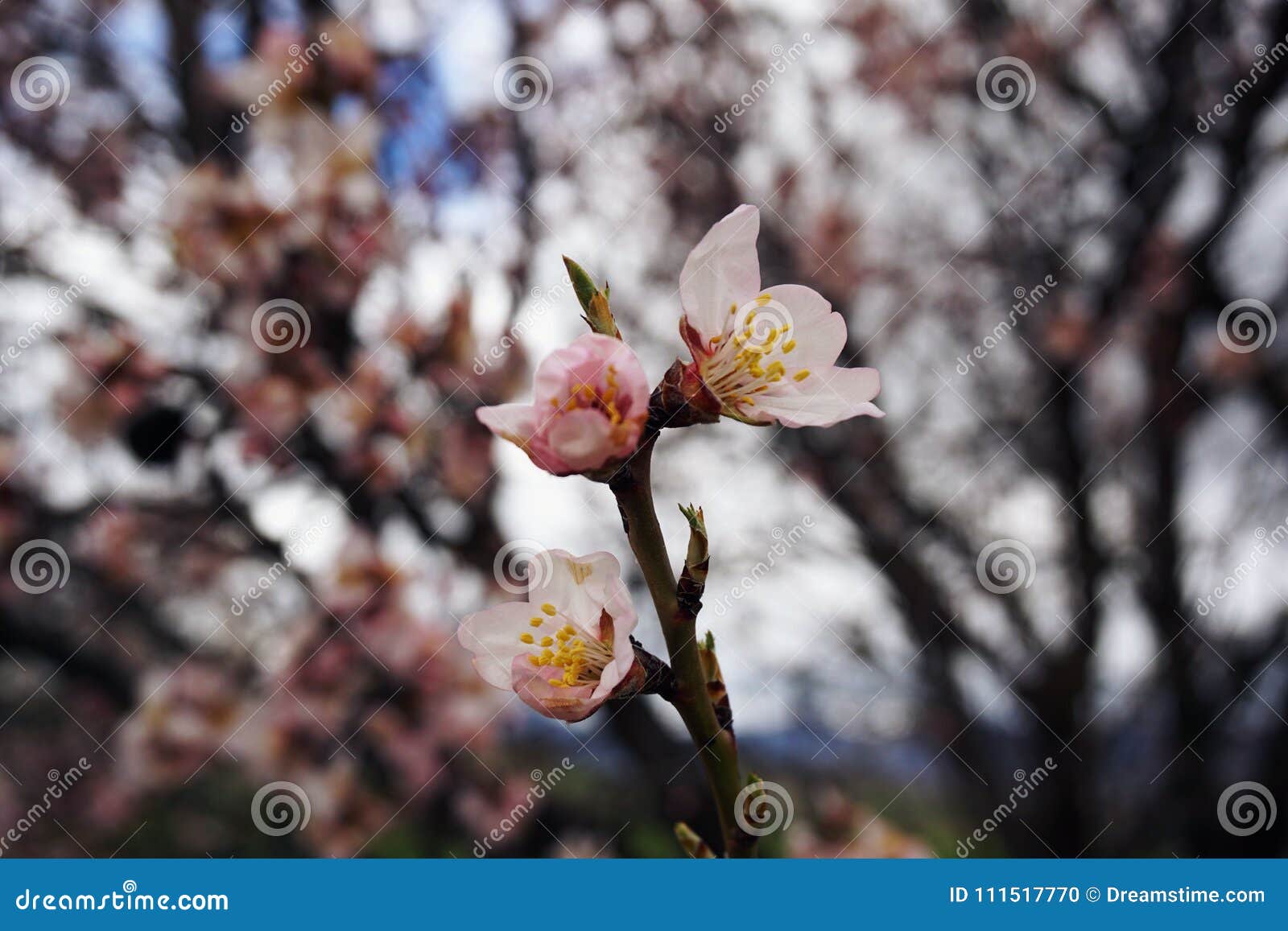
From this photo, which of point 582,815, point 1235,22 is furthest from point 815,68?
point 582,815

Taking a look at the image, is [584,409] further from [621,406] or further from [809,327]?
[809,327]

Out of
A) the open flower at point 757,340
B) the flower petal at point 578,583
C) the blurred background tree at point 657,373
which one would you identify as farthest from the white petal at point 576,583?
the blurred background tree at point 657,373

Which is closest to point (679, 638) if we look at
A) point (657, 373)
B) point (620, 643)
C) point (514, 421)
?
point (620, 643)

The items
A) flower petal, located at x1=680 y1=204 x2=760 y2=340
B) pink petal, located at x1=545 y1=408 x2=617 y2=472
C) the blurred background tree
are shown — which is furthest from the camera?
the blurred background tree

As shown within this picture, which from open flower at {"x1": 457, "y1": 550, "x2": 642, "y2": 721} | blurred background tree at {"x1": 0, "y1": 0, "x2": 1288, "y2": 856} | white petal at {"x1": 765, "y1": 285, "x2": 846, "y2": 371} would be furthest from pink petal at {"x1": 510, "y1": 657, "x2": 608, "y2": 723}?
blurred background tree at {"x1": 0, "y1": 0, "x2": 1288, "y2": 856}

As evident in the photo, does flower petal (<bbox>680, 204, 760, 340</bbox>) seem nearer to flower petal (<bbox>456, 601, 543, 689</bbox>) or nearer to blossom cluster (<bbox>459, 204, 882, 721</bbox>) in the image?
blossom cluster (<bbox>459, 204, 882, 721</bbox>)

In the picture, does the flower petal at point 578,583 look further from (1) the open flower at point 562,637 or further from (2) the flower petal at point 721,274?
(2) the flower petal at point 721,274

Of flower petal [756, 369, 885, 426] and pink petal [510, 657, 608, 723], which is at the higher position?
flower petal [756, 369, 885, 426]
